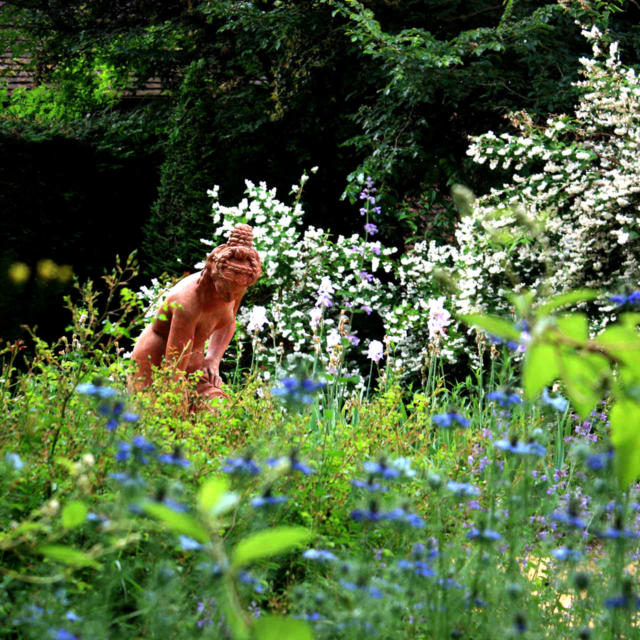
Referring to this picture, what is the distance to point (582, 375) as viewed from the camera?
3.35 ft

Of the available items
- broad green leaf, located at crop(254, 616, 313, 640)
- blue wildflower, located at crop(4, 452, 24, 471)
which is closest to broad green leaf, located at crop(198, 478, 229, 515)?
broad green leaf, located at crop(254, 616, 313, 640)

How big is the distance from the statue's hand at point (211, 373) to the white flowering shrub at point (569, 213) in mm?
1974

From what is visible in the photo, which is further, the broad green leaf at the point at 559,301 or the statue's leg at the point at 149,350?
the statue's leg at the point at 149,350

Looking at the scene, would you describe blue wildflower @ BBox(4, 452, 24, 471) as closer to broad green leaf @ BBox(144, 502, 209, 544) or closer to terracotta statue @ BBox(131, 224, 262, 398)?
broad green leaf @ BBox(144, 502, 209, 544)

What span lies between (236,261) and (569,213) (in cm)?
288

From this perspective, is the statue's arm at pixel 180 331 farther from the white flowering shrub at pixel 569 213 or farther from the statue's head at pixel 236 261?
the white flowering shrub at pixel 569 213

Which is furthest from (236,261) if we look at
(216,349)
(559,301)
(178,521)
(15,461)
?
(178,521)

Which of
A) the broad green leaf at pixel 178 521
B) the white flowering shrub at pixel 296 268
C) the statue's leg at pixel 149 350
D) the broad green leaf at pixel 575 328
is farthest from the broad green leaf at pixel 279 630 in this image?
the white flowering shrub at pixel 296 268

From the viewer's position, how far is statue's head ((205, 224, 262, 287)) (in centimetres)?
391

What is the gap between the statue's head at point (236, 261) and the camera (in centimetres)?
391

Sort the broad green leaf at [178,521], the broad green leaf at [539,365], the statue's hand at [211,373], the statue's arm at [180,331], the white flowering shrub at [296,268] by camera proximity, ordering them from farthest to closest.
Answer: the white flowering shrub at [296,268], the statue's hand at [211,373], the statue's arm at [180,331], the broad green leaf at [539,365], the broad green leaf at [178,521]

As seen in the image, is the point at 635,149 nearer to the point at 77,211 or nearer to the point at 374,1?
the point at 374,1

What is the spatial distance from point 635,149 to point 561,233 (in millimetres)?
781

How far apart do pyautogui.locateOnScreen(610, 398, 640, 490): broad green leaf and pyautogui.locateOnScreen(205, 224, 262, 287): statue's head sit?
9.94ft
